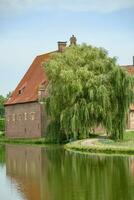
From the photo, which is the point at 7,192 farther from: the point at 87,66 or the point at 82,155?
the point at 87,66

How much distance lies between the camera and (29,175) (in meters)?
25.0

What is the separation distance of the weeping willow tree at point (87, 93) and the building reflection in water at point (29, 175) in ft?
27.9

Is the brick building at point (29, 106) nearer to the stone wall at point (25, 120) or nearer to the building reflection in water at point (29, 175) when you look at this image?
the stone wall at point (25, 120)

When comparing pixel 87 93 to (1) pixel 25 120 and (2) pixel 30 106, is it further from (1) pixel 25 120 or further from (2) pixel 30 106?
(1) pixel 25 120

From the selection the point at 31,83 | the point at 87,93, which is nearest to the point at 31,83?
the point at 31,83

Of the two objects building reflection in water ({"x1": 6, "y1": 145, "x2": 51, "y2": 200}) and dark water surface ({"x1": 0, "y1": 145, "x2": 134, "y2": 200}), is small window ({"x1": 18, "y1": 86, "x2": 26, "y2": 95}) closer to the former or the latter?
building reflection in water ({"x1": 6, "y1": 145, "x2": 51, "y2": 200})

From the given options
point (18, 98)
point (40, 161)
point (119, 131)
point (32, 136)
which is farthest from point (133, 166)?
point (18, 98)

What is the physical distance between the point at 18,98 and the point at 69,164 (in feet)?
114

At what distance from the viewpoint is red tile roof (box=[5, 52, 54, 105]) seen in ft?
193

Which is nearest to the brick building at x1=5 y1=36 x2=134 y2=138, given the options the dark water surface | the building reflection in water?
the building reflection in water

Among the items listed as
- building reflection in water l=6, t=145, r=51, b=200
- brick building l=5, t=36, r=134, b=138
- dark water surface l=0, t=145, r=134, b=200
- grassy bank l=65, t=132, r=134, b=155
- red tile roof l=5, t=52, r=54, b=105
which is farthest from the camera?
red tile roof l=5, t=52, r=54, b=105

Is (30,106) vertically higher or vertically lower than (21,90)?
lower

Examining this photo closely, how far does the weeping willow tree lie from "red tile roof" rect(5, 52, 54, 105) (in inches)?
431

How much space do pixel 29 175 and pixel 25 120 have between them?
37.1m
